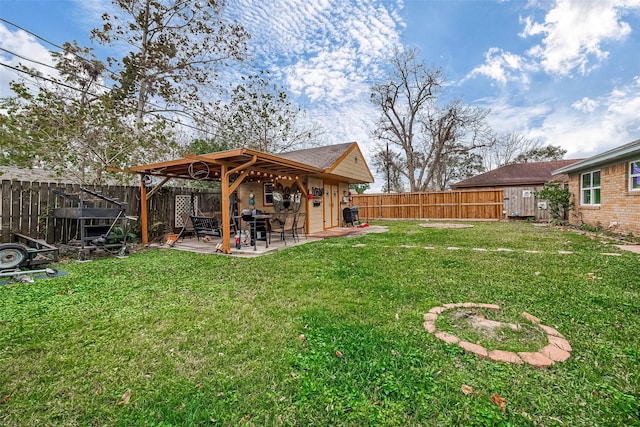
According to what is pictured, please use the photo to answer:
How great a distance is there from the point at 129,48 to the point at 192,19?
2976 mm

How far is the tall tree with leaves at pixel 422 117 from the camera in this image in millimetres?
22406

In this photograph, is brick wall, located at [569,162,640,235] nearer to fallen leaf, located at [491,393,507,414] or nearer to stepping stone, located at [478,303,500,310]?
stepping stone, located at [478,303,500,310]

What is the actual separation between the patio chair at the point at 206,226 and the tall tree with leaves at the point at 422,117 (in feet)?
66.2


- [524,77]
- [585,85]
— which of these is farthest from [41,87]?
[585,85]

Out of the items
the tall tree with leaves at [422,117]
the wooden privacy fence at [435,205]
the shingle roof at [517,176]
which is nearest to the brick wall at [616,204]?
the wooden privacy fence at [435,205]

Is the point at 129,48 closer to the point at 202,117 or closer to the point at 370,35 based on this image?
the point at 202,117

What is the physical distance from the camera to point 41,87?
8.57 meters

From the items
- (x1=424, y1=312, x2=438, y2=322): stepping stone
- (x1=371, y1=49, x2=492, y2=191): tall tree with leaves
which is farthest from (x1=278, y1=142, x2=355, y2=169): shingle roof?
(x1=371, y1=49, x2=492, y2=191): tall tree with leaves

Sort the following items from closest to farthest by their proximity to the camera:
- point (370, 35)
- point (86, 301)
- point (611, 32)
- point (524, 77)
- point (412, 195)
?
point (86, 301), point (611, 32), point (370, 35), point (524, 77), point (412, 195)

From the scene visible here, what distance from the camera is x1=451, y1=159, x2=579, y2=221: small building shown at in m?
14.4

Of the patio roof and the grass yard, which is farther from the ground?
the patio roof

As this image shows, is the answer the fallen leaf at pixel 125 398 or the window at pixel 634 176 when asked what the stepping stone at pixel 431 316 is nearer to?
the fallen leaf at pixel 125 398

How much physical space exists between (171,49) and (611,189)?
1713 cm

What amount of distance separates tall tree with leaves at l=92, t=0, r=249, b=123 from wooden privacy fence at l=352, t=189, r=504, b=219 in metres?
11.1
